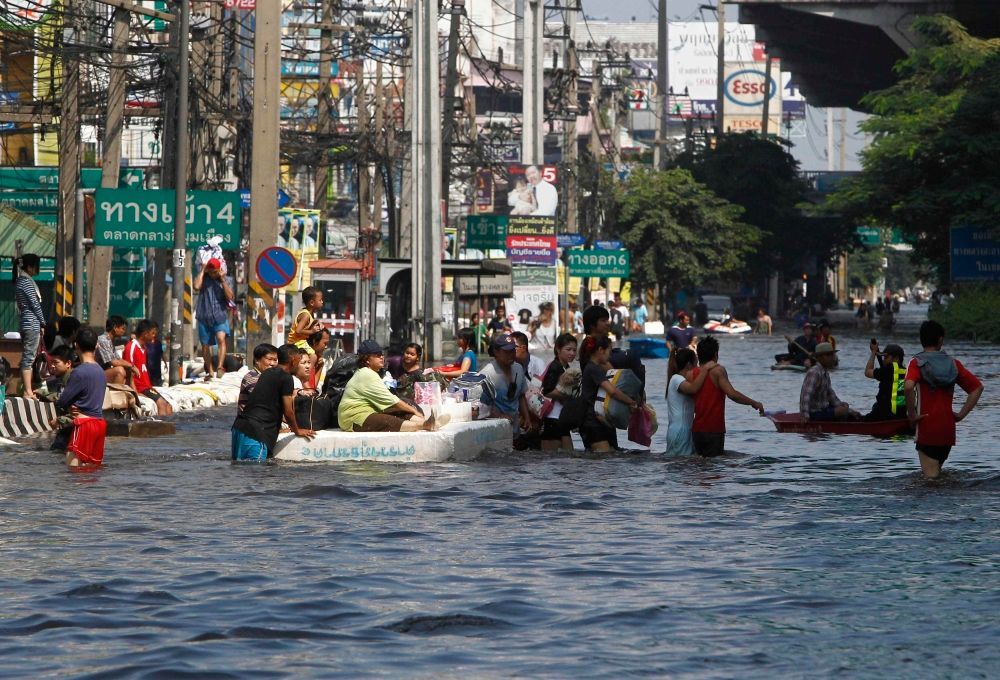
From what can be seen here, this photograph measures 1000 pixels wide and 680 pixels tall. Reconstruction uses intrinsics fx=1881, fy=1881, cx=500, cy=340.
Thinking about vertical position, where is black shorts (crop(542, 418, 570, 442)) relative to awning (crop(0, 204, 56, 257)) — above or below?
below

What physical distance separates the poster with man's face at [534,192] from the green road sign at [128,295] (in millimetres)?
14471

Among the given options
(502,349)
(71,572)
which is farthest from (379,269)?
(71,572)

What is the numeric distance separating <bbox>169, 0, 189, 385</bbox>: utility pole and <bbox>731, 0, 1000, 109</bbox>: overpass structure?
149 ft

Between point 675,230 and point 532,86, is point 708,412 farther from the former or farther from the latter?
point 675,230

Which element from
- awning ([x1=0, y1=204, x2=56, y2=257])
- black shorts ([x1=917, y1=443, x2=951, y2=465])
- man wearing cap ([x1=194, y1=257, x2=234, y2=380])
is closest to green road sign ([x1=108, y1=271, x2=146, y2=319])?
awning ([x1=0, y1=204, x2=56, y2=257])

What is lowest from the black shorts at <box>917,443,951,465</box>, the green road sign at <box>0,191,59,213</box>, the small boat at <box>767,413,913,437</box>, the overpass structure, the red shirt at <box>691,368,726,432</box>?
the small boat at <box>767,413,913,437</box>

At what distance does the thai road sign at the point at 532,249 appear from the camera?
169 feet

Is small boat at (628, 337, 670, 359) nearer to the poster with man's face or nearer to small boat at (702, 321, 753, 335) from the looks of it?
the poster with man's face

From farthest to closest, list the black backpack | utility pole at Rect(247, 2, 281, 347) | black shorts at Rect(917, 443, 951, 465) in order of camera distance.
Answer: utility pole at Rect(247, 2, 281, 347)
the black backpack
black shorts at Rect(917, 443, 951, 465)

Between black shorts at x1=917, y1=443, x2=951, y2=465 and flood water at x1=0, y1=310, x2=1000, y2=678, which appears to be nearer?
flood water at x1=0, y1=310, x2=1000, y2=678

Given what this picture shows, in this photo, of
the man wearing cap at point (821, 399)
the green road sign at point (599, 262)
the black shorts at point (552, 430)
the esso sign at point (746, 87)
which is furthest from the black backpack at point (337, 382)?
the esso sign at point (746, 87)

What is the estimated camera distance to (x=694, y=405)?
728 inches

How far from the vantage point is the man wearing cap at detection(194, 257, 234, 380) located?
94.4ft

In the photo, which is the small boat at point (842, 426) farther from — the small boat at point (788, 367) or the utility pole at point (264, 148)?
the small boat at point (788, 367)
